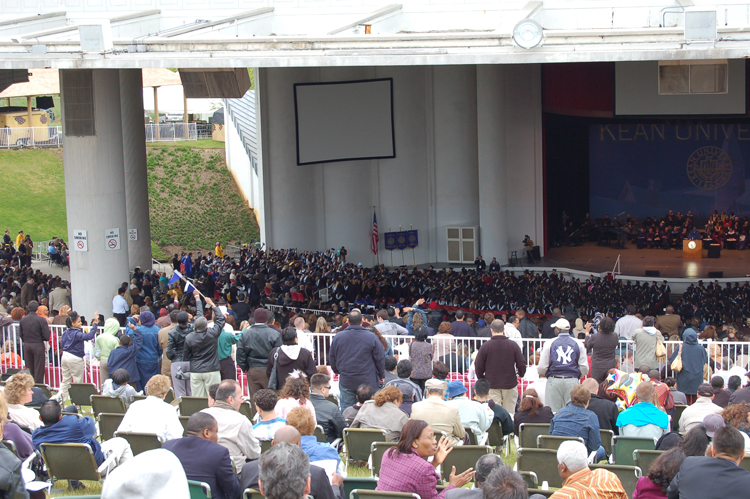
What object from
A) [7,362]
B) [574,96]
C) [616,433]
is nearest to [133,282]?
[7,362]

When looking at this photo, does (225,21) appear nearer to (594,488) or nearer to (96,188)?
(96,188)

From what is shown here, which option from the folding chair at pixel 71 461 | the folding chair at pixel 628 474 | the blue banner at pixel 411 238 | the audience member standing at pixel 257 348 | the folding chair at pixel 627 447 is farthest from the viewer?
the blue banner at pixel 411 238

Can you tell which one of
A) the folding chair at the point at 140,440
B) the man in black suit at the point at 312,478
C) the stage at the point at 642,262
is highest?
the man in black suit at the point at 312,478

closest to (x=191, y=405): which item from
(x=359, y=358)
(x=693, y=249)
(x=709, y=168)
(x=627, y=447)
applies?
(x=359, y=358)

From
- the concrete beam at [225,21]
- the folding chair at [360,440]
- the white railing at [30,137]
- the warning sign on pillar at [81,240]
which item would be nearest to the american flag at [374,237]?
the concrete beam at [225,21]

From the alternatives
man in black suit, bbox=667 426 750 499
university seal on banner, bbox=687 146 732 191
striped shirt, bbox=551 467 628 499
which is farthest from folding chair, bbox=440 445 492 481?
university seal on banner, bbox=687 146 732 191

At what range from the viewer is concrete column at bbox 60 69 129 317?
763 inches

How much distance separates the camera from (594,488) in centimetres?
520

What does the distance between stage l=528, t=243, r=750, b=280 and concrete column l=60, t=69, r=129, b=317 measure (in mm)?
15421

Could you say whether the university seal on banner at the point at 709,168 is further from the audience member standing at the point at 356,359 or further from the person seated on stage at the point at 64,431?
the person seated on stage at the point at 64,431

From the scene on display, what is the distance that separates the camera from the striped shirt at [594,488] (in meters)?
5.17

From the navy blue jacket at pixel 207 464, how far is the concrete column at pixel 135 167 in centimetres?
1978

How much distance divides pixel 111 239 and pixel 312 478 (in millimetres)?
15552

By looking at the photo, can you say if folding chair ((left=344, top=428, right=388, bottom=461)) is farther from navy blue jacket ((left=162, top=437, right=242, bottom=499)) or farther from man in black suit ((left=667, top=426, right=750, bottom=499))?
man in black suit ((left=667, top=426, right=750, bottom=499))
